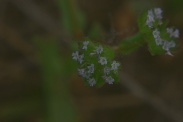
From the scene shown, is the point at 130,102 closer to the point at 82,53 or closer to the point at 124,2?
the point at 124,2

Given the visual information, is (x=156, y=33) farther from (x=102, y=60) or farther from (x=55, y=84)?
(x=55, y=84)

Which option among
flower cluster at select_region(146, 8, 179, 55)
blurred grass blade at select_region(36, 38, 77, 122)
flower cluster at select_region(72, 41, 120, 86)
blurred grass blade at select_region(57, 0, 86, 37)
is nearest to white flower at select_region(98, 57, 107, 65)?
flower cluster at select_region(72, 41, 120, 86)

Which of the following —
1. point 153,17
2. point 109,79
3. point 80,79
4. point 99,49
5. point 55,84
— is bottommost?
point 109,79

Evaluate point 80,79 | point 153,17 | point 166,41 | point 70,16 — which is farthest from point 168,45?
point 80,79

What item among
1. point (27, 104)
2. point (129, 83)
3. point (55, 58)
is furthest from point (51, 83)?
point (129, 83)

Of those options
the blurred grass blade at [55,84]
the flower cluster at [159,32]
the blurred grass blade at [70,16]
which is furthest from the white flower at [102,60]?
the blurred grass blade at [55,84]

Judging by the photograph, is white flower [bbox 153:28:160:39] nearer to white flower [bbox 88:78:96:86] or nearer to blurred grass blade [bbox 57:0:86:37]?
white flower [bbox 88:78:96:86]

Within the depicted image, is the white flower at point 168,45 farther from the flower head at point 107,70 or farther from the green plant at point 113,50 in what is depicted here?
the flower head at point 107,70
